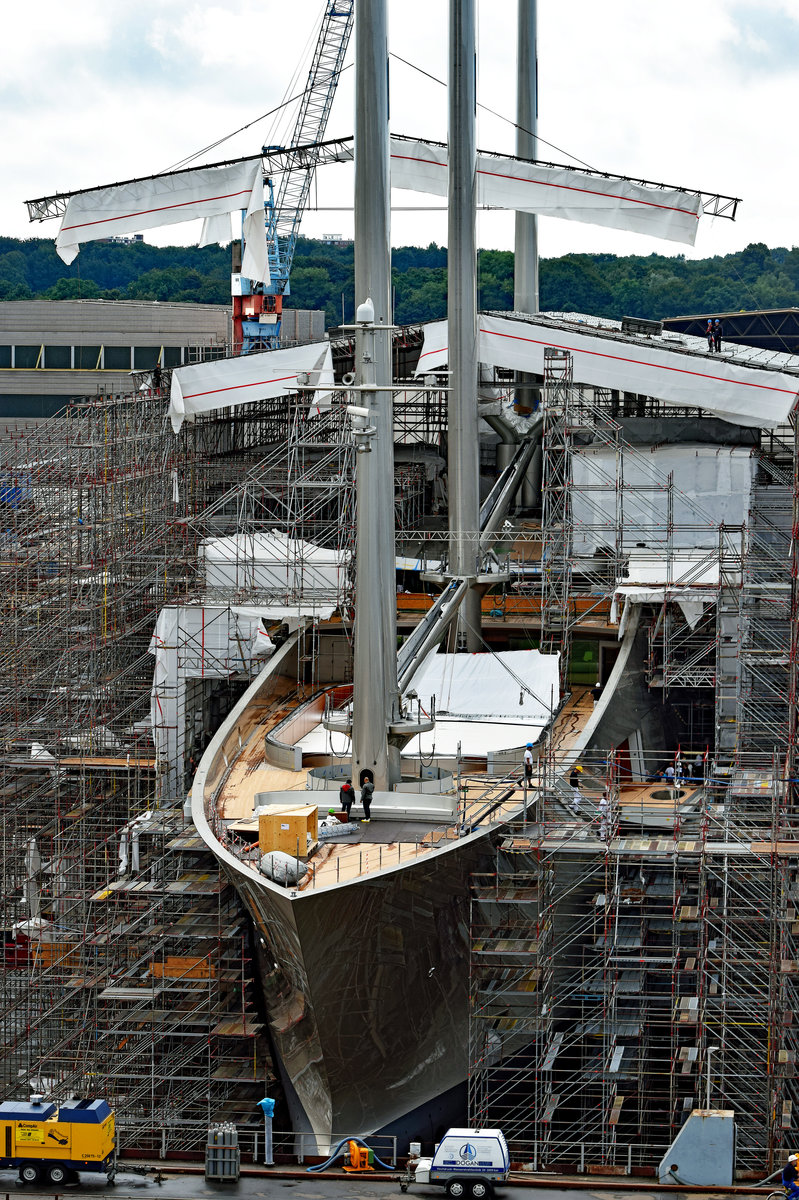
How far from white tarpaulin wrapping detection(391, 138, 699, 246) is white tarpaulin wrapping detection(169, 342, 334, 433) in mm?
5549

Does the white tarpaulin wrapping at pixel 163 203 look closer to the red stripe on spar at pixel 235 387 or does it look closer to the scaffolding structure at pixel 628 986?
the red stripe on spar at pixel 235 387

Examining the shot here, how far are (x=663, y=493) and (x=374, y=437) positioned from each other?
1641 cm

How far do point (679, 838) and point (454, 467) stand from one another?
13092 millimetres

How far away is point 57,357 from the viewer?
79812 mm

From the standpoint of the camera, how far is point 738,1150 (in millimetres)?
31562

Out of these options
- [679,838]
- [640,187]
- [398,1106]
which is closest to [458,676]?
[679,838]

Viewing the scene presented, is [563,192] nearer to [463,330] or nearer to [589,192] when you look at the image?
[589,192]

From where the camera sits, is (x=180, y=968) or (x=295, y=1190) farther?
(x=180, y=968)

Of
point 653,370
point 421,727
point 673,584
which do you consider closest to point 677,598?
point 673,584

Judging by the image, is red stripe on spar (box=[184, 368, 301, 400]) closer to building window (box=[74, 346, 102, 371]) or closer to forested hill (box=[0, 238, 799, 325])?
building window (box=[74, 346, 102, 371])

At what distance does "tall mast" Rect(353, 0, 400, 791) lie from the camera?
1369 inches

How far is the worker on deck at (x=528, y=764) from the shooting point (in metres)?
35.2

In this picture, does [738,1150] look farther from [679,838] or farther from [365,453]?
[365,453]

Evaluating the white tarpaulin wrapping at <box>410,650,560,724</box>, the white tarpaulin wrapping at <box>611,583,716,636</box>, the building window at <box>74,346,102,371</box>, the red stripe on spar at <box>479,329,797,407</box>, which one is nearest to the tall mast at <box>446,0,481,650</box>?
the white tarpaulin wrapping at <box>410,650,560,724</box>
